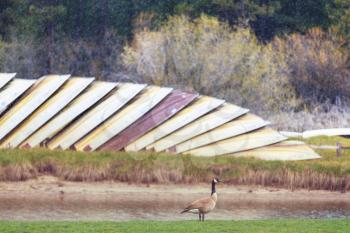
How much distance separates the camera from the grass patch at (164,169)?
33625mm

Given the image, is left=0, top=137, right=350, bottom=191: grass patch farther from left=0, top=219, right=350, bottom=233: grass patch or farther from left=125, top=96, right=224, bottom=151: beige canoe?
left=0, top=219, right=350, bottom=233: grass patch

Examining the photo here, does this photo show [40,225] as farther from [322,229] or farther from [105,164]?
[105,164]

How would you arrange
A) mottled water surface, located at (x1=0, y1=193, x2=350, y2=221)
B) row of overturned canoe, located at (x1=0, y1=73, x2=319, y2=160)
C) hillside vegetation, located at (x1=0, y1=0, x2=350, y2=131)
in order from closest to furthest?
1. mottled water surface, located at (x1=0, y1=193, x2=350, y2=221)
2. row of overturned canoe, located at (x1=0, y1=73, x2=319, y2=160)
3. hillside vegetation, located at (x1=0, y1=0, x2=350, y2=131)

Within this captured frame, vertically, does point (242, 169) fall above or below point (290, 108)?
below

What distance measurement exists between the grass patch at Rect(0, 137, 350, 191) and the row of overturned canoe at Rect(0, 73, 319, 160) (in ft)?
5.33

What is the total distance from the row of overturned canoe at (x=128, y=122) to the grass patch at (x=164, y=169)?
5.33 ft

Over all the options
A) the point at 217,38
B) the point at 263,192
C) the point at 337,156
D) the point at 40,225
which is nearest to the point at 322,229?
the point at 40,225

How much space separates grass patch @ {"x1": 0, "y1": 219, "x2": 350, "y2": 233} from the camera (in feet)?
72.2

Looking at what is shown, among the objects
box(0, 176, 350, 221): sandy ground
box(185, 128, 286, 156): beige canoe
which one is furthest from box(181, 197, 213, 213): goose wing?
box(185, 128, 286, 156): beige canoe

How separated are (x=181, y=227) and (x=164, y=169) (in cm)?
1163

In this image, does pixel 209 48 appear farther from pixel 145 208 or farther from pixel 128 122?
pixel 145 208

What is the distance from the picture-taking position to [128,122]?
37781 millimetres

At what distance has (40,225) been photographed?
2258cm

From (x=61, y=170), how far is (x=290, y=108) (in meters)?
20.6
